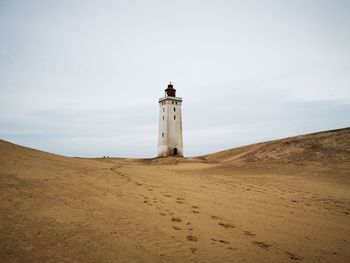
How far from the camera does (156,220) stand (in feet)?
21.0

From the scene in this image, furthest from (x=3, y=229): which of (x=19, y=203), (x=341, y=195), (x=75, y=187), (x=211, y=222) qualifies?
(x=341, y=195)

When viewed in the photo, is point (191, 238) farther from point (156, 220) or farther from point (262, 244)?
point (262, 244)

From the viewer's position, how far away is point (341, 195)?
10.8 metres

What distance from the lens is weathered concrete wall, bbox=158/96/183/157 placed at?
124 ft

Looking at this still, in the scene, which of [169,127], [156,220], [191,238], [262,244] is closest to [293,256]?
[262,244]

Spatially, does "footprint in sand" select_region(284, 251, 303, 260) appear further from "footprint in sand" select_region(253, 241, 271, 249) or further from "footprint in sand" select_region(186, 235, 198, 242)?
"footprint in sand" select_region(186, 235, 198, 242)

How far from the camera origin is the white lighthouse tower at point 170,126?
3766 centimetres

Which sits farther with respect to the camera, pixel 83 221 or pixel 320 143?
pixel 320 143

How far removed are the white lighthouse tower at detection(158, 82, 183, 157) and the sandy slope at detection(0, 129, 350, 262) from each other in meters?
26.0

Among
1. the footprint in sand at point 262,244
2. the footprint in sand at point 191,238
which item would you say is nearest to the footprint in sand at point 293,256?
the footprint in sand at point 262,244

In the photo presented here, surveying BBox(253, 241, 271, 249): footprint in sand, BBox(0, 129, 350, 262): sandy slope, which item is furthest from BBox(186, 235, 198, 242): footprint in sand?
BBox(253, 241, 271, 249): footprint in sand

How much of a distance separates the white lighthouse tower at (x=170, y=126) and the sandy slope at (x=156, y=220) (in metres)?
26.0

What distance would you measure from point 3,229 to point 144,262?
8.77 feet

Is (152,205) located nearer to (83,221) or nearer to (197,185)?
(83,221)
